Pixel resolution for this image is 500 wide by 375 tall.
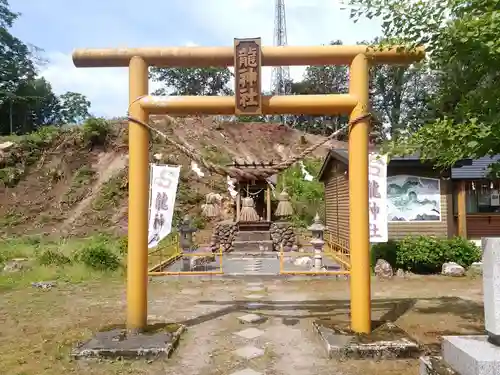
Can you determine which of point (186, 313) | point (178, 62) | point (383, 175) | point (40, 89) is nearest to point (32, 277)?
point (186, 313)

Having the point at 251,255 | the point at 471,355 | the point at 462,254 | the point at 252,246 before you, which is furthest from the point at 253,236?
the point at 471,355

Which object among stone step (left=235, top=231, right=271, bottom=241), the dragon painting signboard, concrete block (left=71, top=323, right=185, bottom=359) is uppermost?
the dragon painting signboard

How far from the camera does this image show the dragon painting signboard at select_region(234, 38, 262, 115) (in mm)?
5828

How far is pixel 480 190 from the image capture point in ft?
53.2

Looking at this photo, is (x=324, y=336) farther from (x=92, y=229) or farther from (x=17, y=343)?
(x=92, y=229)

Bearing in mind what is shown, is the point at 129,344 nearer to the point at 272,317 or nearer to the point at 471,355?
the point at 272,317

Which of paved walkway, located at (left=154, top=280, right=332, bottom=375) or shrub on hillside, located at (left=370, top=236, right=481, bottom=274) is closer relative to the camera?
paved walkway, located at (left=154, top=280, right=332, bottom=375)

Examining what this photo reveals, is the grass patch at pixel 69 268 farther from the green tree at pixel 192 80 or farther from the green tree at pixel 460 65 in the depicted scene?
the green tree at pixel 192 80

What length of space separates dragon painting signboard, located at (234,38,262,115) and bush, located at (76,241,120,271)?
839cm

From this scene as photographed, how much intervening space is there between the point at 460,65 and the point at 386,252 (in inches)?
324

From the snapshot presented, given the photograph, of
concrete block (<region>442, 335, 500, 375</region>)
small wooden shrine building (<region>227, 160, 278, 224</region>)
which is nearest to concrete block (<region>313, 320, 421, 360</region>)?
concrete block (<region>442, 335, 500, 375</region>)

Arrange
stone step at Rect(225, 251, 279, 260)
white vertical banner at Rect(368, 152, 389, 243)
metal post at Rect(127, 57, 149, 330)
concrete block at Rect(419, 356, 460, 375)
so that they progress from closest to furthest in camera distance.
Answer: concrete block at Rect(419, 356, 460, 375), metal post at Rect(127, 57, 149, 330), white vertical banner at Rect(368, 152, 389, 243), stone step at Rect(225, 251, 279, 260)

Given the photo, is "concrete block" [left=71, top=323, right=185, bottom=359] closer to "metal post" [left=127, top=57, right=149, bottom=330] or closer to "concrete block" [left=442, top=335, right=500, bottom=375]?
"metal post" [left=127, top=57, right=149, bottom=330]

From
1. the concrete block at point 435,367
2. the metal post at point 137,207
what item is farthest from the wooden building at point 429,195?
the concrete block at point 435,367
